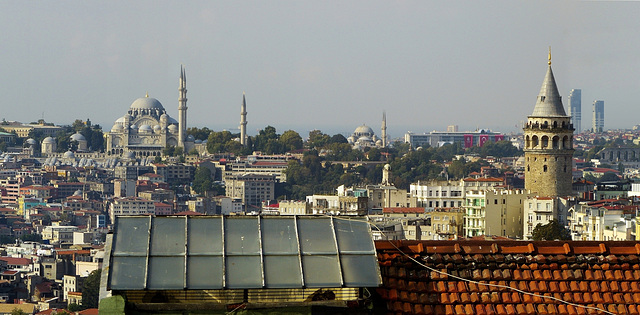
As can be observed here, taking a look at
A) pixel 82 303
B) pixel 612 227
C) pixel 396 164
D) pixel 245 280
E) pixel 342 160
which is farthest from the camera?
pixel 342 160

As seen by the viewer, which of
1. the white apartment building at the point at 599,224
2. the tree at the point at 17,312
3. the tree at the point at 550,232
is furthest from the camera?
the tree at the point at 17,312

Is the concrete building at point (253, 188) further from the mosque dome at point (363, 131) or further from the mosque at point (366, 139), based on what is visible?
the mosque dome at point (363, 131)

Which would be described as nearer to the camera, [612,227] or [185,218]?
[185,218]

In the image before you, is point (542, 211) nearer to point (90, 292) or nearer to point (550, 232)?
point (550, 232)

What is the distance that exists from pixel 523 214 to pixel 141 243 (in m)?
36.9

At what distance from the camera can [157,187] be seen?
9675cm

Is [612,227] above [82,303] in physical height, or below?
above

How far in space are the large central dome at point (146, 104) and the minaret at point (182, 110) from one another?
7141mm

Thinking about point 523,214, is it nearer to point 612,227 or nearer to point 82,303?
point 612,227

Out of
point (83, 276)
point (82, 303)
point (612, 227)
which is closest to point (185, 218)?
point (612, 227)

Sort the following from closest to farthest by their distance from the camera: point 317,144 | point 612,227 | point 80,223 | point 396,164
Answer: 1. point 612,227
2. point 80,223
3. point 396,164
4. point 317,144

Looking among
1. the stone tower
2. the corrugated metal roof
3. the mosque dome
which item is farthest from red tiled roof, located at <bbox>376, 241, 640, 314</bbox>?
the mosque dome

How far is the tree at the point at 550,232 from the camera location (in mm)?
34784

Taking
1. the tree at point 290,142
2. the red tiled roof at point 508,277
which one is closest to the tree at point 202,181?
the tree at point 290,142
